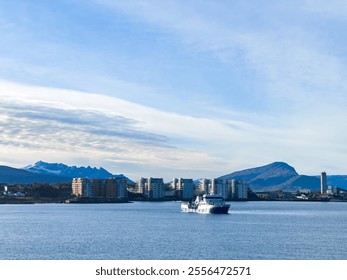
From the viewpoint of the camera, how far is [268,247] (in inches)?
2251

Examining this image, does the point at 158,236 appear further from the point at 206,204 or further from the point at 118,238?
the point at 206,204

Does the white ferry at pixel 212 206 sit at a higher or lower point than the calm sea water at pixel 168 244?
higher

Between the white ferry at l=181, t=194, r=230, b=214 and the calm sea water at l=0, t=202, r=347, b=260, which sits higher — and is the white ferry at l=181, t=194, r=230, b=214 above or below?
above

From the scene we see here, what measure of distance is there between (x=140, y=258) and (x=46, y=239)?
18.8 metres

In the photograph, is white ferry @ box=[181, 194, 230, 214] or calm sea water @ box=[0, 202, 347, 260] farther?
white ferry @ box=[181, 194, 230, 214]

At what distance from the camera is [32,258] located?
48.9m

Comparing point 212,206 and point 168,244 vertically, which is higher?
point 212,206

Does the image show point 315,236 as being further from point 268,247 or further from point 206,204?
point 206,204

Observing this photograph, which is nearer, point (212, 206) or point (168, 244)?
point (168, 244)

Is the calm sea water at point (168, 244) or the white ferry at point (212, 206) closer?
the calm sea water at point (168, 244)
